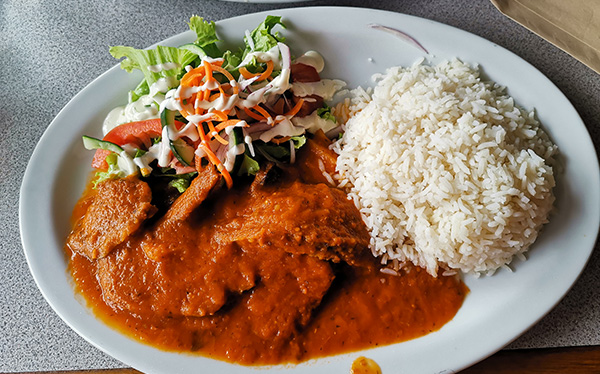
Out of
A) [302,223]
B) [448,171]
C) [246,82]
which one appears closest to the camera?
[302,223]

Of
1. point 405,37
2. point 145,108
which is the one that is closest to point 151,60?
point 145,108

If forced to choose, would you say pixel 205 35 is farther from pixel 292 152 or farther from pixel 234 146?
pixel 292 152

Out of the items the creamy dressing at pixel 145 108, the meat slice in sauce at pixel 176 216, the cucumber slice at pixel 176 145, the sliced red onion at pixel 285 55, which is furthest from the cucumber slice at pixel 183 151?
the sliced red onion at pixel 285 55

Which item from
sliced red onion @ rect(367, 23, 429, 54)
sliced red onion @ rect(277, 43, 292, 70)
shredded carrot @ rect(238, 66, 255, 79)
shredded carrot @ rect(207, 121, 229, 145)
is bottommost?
shredded carrot @ rect(207, 121, 229, 145)

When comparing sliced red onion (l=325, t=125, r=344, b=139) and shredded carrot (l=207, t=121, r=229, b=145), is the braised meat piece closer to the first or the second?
shredded carrot (l=207, t=121, r=229, b=145)

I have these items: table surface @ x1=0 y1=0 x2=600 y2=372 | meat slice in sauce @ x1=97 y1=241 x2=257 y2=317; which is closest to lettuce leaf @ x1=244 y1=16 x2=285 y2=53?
table surface @ x1=0 y1=0 x2=600 y2=372

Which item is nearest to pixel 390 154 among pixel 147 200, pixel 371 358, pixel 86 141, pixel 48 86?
pixel 371 358
